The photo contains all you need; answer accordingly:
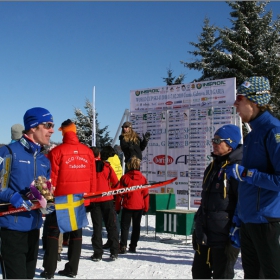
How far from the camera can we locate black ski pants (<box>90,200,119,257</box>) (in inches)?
275

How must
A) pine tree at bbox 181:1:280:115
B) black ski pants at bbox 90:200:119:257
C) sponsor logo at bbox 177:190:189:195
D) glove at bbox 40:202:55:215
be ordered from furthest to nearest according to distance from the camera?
pine tree at bbox 181:1:280:115 → sponsor logo at bbox 177:190:189:195 → black ski pants at bbox 90:200:119:257 → glove at bbox 40:202:55:215

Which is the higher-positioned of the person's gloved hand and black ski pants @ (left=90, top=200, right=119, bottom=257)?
the person's gloved hand

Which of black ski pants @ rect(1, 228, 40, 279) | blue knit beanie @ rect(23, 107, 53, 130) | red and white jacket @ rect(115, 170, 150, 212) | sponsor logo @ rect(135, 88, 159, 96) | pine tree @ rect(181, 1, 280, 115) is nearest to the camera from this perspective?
black ski pants @ rect(1, 228, 40, 279)

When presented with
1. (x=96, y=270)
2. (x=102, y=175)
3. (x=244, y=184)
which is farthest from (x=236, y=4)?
(x=244, y=184)

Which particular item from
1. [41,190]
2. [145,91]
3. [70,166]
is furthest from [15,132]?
[145,91]

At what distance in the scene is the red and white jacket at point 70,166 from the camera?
578cm

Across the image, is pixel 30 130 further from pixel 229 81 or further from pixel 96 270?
pixel 229 81

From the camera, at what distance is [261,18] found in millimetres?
26062

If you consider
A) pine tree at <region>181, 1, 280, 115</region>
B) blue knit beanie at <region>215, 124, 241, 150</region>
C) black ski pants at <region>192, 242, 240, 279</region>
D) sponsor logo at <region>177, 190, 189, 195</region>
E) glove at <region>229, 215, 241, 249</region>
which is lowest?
black ski pants at <region>192, 242, 240, 279</region>

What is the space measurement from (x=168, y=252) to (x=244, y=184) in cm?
506

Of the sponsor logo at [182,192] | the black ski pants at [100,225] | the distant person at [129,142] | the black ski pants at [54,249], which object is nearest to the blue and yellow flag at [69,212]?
the black ski pants at [54,249]

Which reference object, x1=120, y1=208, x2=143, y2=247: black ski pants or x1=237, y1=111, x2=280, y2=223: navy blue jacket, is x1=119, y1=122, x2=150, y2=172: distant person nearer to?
x1=120, y1=208, x2=143, y2=247: black ski pants

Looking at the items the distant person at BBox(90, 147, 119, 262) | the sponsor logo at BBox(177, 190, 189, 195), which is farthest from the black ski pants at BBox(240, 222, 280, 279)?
the sponsor logo at BBox(177, 190, 189, 195)

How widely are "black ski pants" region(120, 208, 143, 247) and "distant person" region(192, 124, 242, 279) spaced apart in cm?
398
